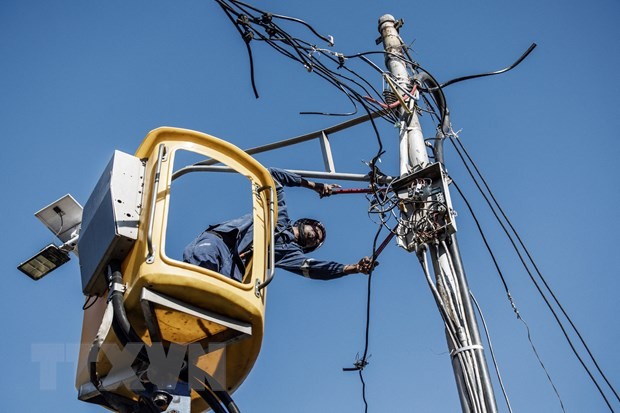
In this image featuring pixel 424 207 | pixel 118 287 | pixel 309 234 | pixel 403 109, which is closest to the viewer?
pixel 118 287

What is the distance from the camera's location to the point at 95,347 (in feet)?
16.7

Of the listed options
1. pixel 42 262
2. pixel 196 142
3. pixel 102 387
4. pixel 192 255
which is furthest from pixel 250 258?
pixel 42 262

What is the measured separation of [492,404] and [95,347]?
245 cm

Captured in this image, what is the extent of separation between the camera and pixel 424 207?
6.30 meters

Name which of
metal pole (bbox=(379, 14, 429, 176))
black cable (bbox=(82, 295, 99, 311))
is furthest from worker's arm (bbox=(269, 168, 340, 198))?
black cable (bbox=(82, 295, 99, 311))

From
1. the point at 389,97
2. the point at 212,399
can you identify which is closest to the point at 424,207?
the point at 389,97

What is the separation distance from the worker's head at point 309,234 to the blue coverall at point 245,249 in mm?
219

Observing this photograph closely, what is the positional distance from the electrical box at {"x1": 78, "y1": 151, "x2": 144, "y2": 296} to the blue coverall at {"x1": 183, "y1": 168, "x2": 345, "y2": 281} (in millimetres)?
642

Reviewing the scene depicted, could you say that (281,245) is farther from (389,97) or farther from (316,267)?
(389,97)

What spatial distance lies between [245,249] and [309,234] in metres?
1.58

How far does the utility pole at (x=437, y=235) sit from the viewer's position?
5.32 meters

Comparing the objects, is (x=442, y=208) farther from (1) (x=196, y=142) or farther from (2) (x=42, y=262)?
(2) (x=42, y=262)

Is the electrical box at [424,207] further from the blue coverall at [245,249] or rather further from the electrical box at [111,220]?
the electrical box at [111,220]

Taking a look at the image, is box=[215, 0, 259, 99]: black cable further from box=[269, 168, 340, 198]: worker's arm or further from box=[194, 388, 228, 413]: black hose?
box=[194, 388, 228, 413]: black hose
